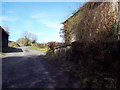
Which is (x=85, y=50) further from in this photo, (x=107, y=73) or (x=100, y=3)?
(x=100, y=3)

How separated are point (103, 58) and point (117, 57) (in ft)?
2.08

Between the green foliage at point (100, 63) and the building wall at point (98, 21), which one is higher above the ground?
the building wall at point (98, 21)

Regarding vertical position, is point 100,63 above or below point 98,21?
below

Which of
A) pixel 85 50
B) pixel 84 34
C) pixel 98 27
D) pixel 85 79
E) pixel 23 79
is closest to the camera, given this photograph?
pixel 85 79

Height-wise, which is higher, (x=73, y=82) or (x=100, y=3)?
(x=100, y=3)

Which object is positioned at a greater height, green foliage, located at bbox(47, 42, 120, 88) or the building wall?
the building wall

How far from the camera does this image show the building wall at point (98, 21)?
8312 mm

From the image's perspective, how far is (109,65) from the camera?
5.14 meters

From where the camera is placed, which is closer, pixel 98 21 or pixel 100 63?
pixel 100 63

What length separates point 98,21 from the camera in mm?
9031

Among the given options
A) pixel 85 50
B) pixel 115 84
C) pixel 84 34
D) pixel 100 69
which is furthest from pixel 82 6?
pixel 115 84

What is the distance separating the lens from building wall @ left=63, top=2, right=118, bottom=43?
831cm

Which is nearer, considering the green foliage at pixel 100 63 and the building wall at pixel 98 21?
the green foliage at pixel 100 63

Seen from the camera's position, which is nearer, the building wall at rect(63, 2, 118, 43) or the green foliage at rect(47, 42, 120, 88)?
the green foliage at rect(47, 42, 120, 88)
